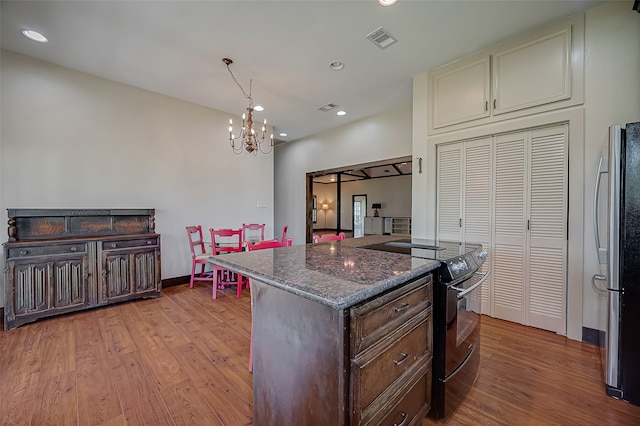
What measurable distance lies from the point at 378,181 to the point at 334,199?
2.89m

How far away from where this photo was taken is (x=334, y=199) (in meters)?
14.3

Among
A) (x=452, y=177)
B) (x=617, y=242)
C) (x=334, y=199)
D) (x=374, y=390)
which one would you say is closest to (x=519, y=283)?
(x=617, y=242)

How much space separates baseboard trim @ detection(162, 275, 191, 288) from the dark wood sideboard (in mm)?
505

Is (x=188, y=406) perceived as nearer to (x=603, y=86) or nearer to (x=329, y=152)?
(x=603, y=86)

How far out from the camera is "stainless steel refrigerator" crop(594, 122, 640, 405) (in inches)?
62.7

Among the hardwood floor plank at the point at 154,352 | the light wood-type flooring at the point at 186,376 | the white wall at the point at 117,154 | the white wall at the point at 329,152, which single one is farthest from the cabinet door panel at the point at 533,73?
the white wall at the point at 117,154

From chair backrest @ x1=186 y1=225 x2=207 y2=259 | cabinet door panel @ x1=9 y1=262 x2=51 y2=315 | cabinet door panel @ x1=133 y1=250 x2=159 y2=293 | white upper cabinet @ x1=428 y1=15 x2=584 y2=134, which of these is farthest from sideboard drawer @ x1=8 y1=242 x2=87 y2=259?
white upper cabinet @ x1=428 y1=15 x2=584 y2=134

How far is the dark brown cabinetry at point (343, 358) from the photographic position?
939mm

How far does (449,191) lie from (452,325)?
2.12 metres

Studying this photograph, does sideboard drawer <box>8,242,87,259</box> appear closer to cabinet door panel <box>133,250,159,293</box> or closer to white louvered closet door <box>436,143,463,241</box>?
cabinet door panel <box>133,250,159,293</box>

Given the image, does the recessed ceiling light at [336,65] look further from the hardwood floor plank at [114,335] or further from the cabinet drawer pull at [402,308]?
the hardwood floor plank at [114,335]

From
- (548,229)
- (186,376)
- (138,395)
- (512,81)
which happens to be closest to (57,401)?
(138,395)

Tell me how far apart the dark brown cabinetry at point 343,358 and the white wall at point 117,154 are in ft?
11.5

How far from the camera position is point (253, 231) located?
5.25 m
